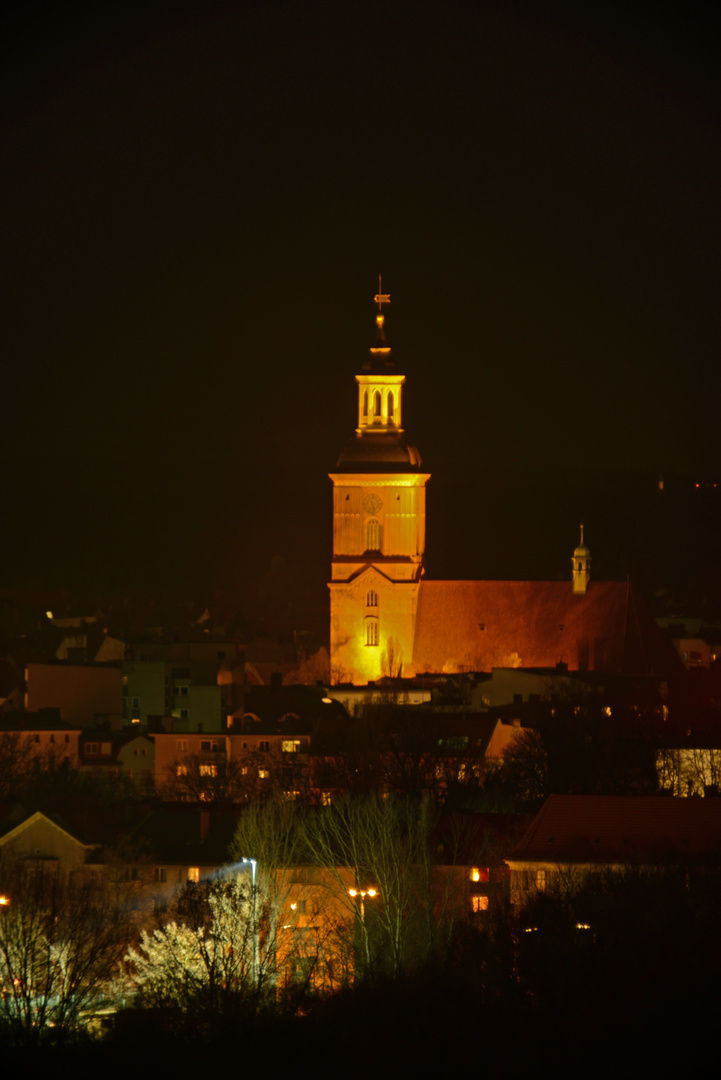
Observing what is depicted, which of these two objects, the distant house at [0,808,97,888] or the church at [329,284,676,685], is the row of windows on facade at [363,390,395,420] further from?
the distant house at [0,808,97,888]

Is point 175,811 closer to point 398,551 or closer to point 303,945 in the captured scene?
point 303,945

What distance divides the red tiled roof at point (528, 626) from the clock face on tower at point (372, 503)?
3.68m

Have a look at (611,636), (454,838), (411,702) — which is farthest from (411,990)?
(611,636)

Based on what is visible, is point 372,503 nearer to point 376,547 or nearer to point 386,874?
point 376,547

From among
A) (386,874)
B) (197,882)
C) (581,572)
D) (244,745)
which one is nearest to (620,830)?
(386,874)

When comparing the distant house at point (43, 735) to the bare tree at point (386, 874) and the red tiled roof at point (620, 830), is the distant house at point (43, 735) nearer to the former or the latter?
the bare tree at point (386, 874)

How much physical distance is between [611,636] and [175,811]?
44.6 m

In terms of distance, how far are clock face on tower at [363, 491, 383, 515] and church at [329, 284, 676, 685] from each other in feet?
0.13

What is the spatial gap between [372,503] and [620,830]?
175 ft

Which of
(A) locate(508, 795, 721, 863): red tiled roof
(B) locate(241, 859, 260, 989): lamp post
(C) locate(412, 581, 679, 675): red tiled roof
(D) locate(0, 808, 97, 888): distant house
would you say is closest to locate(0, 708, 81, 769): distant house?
(C) locate(412, 581, 679, 675): red tiled roof

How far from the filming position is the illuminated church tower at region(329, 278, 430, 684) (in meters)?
108

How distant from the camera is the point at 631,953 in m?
48.0

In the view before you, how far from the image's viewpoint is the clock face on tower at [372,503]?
109 meters

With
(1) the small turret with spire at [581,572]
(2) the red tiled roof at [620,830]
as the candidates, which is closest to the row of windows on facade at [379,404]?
(1) the small turret with spire at [581,572]
